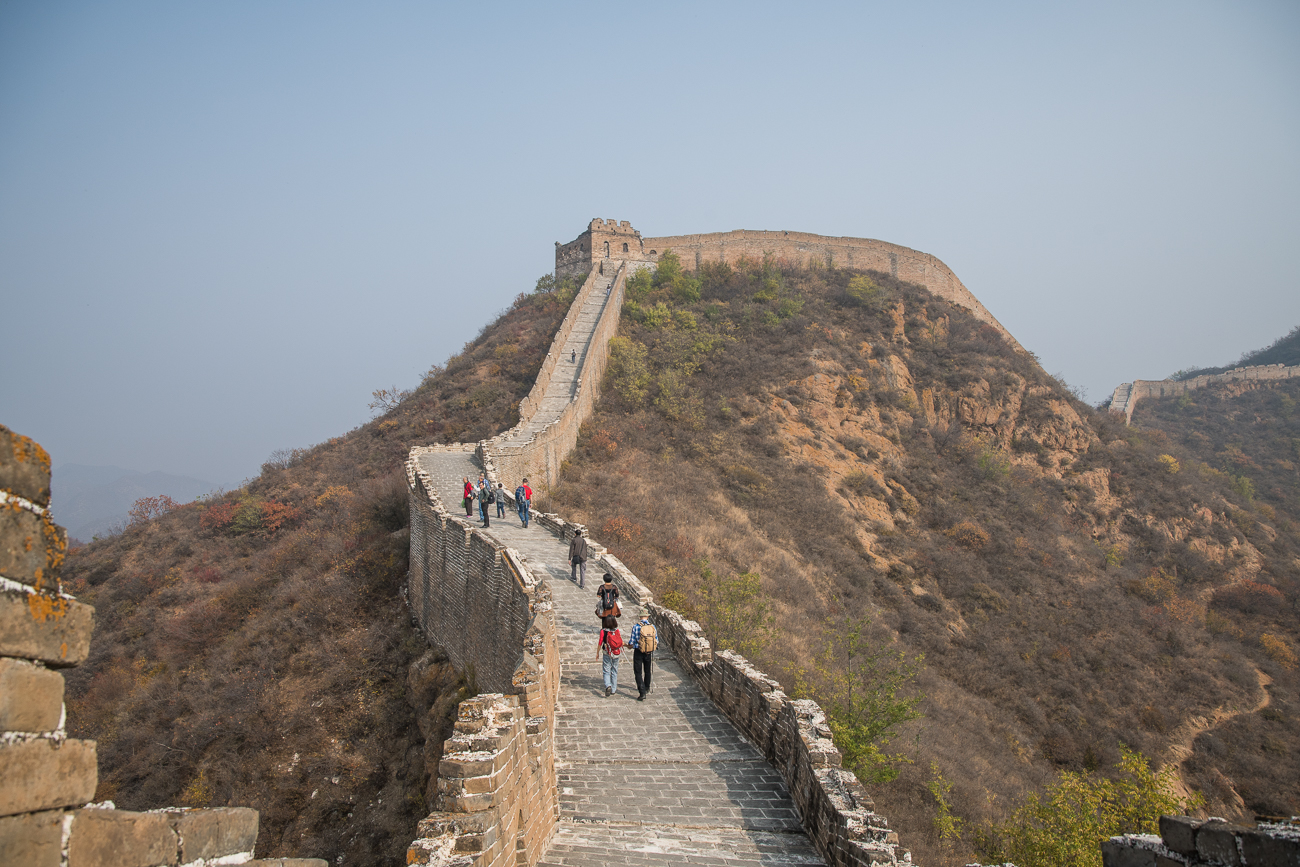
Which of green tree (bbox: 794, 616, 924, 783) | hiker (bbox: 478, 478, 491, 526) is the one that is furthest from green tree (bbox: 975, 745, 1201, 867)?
hiker (bbox: 478, 478, 491, 526)

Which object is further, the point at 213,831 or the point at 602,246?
the point at 602,246

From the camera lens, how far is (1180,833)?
141 inches

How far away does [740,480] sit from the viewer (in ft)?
84.3

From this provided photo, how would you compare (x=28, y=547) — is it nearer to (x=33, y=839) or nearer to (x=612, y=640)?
(x=33, y=839)

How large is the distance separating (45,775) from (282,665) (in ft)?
49.3

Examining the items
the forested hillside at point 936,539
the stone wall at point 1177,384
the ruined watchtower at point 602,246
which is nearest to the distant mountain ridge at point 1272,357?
the stone wall at point 1177,384

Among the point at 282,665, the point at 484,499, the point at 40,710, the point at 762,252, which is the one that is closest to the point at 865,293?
the point at 762,252

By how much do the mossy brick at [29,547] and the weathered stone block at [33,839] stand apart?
743 millimetres

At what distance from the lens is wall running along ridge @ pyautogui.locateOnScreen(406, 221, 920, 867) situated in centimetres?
484

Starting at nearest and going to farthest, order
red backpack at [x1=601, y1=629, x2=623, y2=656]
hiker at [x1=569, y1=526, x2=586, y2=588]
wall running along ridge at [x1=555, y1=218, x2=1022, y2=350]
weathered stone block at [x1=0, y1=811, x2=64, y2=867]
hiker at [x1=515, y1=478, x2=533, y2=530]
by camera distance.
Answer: weathered stone block at [x1=0, y1=811, x2=64, y2=867] < red backpack at [x1=601, y1=629, x2=623, y2=656] < hiker at [x1=569, y1=526, x2=586, y2=588] < hiker at [x1=515, y1=478, x2=533, y2=530] < wall running along ridge at [x1=555, y1=218, x2=1022, y2=350]

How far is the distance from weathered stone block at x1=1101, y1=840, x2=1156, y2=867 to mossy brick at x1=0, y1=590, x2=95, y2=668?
205 inches

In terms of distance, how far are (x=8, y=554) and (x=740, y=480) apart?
24.2 m

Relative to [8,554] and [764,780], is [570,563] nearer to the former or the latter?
[764,780]

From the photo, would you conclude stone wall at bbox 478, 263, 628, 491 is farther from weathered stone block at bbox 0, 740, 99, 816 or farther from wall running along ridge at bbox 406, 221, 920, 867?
weathered stone block at bbox 0, 740, 99, 816
